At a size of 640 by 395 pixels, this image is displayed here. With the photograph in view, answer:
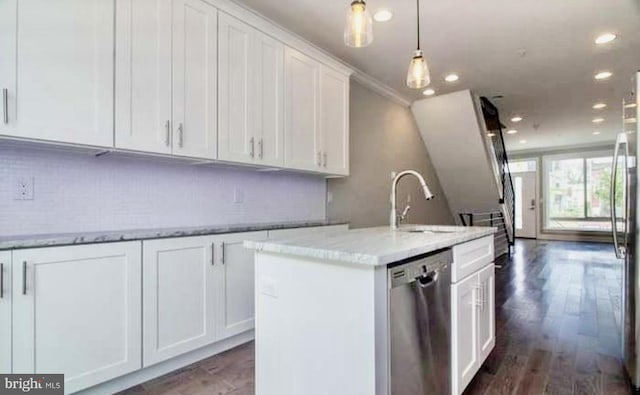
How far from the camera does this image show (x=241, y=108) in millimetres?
2666

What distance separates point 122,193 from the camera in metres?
2.32

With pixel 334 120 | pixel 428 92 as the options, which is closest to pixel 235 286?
pixel 334 120

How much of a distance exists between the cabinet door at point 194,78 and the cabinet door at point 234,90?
6 cm

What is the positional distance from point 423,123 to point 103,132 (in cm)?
477

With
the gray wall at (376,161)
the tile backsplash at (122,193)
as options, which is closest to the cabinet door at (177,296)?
the tile backsplash at (122,193)

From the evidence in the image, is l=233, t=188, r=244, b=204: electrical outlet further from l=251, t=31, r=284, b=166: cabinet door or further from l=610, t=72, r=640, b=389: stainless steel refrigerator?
l=610, t=72, r=640, b=389: stainless steel refrigerator

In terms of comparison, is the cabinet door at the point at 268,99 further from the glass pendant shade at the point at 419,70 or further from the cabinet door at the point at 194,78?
the glass pendant shade at the point at 419,70

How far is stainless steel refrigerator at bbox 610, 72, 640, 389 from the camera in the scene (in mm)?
1974

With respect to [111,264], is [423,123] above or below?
above

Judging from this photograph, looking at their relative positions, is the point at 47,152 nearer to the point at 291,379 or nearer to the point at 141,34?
the point at 141,34

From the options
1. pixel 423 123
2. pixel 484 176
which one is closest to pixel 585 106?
pixel 484 176

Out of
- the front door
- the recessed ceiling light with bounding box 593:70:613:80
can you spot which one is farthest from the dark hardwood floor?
the front door

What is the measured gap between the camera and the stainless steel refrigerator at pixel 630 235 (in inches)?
77.7

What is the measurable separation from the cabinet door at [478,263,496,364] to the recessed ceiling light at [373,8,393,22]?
211 centimetres
